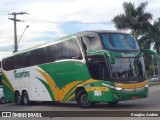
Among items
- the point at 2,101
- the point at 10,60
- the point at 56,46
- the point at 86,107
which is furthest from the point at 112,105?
the point at 2,101

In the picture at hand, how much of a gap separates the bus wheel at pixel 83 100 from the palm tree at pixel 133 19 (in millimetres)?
37952

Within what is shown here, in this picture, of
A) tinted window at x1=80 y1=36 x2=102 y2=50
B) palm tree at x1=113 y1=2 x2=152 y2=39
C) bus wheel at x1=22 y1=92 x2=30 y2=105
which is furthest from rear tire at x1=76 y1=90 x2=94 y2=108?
palm tree at x1=113 y1=2 x2=152 y2=39

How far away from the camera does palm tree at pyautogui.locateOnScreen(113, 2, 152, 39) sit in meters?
57.4

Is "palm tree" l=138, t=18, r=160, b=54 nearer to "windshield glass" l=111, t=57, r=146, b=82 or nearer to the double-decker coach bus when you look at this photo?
the double-decker coach bus

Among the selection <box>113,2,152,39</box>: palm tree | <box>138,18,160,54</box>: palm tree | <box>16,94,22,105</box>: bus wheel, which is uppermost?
<box>113,2,152,39</box>: palm tree

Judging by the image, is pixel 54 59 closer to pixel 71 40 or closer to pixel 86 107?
pixel 71 40

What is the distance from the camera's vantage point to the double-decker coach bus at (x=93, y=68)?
18172mm

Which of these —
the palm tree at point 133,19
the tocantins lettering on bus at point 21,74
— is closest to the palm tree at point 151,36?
the palm tree at point 133,19

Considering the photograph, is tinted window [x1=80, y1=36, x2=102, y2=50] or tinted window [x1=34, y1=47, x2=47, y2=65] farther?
tinted window [x1=34, y1=47, x2=47, y2=65]

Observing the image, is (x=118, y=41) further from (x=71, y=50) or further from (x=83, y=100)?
(x=83, y=100)

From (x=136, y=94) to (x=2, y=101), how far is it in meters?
16.1

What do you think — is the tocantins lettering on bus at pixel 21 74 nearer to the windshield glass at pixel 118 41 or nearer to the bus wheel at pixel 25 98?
the bus wheel at pixel 25 98

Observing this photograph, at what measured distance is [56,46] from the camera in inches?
850

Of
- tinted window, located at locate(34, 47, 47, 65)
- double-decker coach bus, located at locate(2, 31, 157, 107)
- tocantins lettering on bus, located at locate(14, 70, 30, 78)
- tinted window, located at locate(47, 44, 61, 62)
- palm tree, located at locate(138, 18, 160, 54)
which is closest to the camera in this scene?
double-decker coach bus, located at locate(2, 31, 157, 107)
